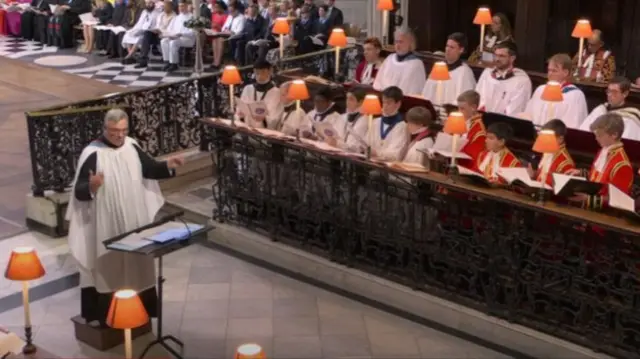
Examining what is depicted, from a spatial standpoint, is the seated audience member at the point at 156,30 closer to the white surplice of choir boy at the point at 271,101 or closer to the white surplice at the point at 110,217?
the white surplice of choir boy at the point at 271,101

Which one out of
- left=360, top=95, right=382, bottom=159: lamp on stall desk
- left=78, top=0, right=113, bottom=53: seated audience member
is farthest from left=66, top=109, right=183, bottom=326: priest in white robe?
left=78, top=0, right=113, bottom=53: seated audience member

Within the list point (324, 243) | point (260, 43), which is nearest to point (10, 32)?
point (260, 43)

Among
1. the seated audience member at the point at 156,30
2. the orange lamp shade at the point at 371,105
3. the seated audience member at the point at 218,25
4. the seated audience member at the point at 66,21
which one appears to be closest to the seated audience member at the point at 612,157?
the orange lamp shade at the point at 371,105

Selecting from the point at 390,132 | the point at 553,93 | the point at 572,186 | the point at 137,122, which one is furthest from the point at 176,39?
the point at 572,186

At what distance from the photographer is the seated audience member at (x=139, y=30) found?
17.7 m

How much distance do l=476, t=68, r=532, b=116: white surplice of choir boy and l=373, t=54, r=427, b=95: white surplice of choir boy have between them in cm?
108

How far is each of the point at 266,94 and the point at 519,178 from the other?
3561mm

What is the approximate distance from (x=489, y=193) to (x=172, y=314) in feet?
9.16

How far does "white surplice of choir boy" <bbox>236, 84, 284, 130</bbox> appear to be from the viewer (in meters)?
9.63

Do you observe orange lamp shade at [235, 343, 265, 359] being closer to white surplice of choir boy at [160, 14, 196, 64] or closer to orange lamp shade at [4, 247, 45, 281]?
orange lamp shade at [4, 247, 45, 281]

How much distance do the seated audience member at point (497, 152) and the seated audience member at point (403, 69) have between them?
11.6ft

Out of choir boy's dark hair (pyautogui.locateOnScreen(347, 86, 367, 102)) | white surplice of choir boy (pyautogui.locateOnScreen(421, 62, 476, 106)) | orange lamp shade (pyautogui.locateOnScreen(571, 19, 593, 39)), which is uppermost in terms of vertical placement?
orange lamp shade (pyautogui.locateOnScreen(571, 19, 593, 39))

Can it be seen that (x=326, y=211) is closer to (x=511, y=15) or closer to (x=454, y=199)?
(x=454, y=199)

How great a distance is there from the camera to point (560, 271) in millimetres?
6914
